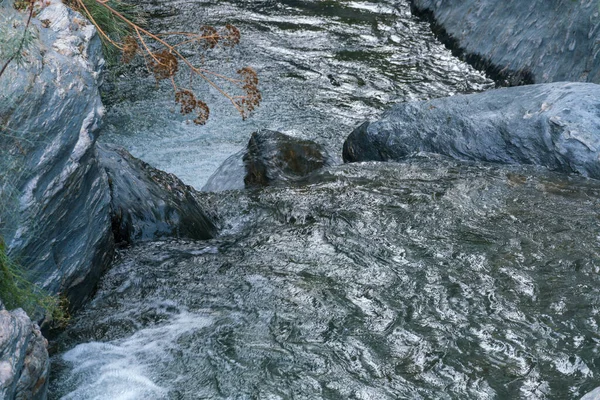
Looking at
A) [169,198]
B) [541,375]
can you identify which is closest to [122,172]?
[169,198]

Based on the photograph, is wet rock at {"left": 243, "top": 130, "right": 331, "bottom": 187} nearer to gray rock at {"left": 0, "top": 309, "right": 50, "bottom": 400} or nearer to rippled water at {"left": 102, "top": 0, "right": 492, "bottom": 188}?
rippled water at {"left": 102, "top": 0, "right": 492, "bottom": 188}

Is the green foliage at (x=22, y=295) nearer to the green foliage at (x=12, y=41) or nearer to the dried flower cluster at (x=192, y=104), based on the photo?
the green foliage at (x=12, y=41)

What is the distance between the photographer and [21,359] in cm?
311

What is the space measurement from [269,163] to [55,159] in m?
2.77

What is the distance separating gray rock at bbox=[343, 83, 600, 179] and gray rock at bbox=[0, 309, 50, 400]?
434 cm

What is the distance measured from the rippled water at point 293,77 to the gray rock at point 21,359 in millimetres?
3787

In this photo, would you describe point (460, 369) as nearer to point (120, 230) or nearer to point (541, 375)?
point (541, 375)

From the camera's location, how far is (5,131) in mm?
3877

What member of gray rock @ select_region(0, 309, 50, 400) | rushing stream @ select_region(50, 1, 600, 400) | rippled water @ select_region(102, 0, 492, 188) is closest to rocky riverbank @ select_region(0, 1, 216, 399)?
gray rock @ select_region(0, 309, 50, 400)

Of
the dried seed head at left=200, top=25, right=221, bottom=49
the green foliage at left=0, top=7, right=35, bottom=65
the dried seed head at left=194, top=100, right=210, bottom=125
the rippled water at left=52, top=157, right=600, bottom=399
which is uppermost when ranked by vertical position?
the green foliage at left=0, top=7, right=35, bottom=65

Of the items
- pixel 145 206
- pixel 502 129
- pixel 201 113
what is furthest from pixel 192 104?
pixel 502 129

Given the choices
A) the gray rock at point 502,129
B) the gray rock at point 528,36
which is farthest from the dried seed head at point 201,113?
the gray rock at point 528,36

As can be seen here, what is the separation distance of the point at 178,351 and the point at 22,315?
3.14ft

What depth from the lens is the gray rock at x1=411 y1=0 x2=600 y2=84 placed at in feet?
26.2
